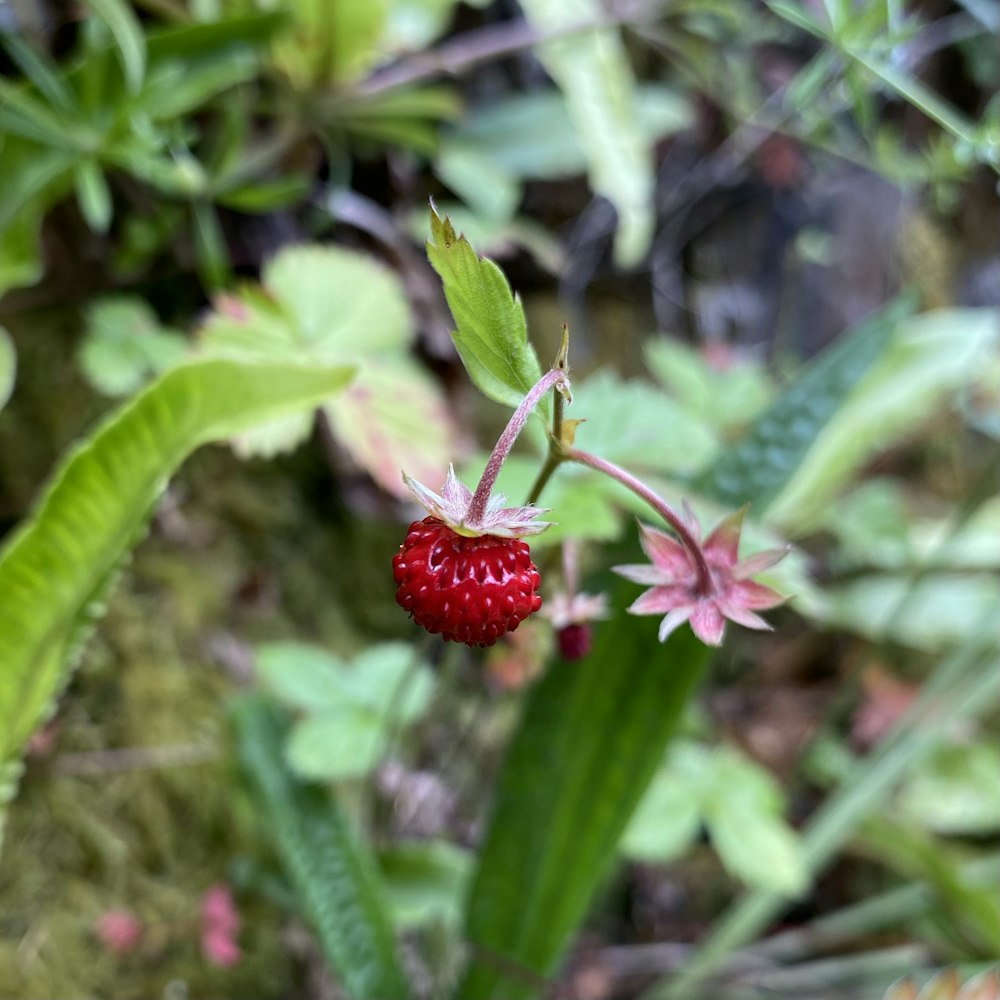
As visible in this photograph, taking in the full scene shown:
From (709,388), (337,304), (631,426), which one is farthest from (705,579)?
(709,388)

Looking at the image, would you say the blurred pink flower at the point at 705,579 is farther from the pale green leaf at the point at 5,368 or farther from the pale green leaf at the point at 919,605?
the pale green leaf at the point at 919,605

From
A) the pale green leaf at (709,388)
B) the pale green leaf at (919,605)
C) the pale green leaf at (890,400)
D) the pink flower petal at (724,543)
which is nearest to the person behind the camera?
the pink flower petal at (724,543)

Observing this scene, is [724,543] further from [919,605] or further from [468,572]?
[919,605]

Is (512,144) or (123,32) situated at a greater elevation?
(123,32)

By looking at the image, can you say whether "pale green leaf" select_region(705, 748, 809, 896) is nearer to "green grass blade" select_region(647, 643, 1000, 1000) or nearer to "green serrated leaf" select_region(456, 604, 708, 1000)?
"green grass blade" select_region(647, 643, 1000, 1000)

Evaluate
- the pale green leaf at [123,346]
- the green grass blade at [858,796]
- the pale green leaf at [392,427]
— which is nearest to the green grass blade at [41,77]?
the pale green leaf at [123,346]

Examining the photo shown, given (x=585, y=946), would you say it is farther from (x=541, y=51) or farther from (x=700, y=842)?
(x=541, y=51)
